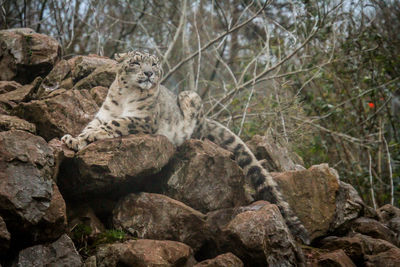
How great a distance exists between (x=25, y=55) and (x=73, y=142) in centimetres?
300

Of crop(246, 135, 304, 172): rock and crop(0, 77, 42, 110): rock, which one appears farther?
crop(246, 135, 304, 172): rock

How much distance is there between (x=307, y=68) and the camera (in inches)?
416

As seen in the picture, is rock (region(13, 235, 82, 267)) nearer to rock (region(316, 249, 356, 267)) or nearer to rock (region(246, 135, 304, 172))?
rock (region(316, 249, 356, 267))

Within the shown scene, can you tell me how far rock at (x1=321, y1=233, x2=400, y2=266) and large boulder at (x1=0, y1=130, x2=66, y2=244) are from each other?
373 centimetres

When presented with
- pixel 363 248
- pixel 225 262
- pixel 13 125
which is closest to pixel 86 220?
pixel 13 125

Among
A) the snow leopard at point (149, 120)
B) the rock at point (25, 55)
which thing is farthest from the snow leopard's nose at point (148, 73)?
the rock at point (25, 55)

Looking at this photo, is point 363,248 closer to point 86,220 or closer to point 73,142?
point 86,220

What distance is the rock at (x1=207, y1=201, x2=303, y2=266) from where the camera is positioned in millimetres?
4992

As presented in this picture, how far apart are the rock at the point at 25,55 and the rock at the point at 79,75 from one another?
0.32 metres

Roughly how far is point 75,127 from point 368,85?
8.66m

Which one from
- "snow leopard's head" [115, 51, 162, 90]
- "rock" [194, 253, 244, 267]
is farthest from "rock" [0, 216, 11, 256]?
"snow leopard's head" [115, 51, 162, 90]

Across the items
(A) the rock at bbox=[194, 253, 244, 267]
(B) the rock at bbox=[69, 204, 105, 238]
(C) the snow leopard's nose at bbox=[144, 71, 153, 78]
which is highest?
(C) the snow leopard's nose at bbox=[144, 71, 153, 78]

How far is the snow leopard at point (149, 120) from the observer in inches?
231

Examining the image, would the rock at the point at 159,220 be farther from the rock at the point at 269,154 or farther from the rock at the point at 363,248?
the rock at the point at 269,154
